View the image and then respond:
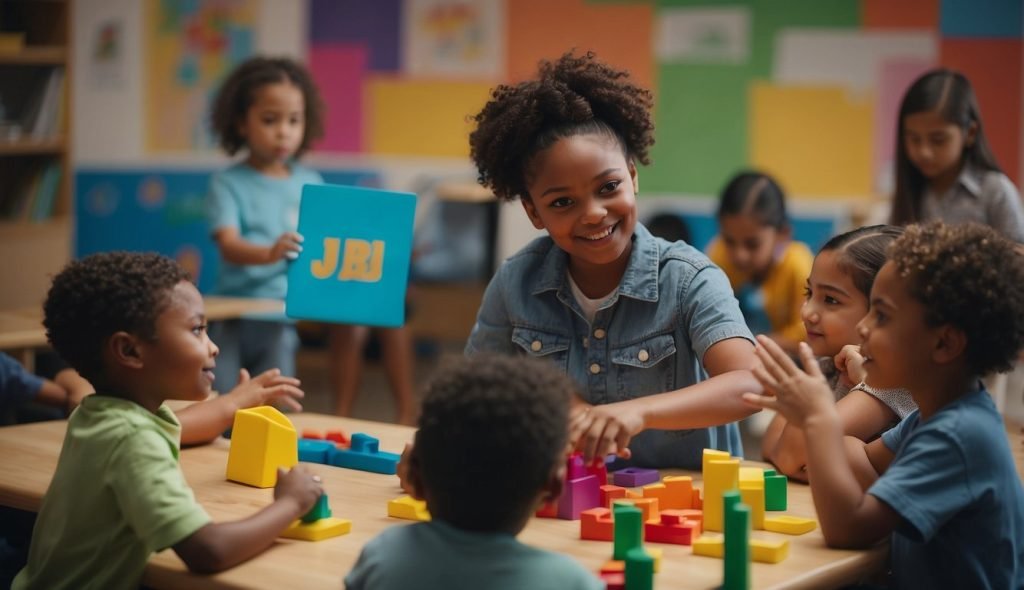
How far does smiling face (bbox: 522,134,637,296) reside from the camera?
2.44m

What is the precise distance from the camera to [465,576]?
1.58 m

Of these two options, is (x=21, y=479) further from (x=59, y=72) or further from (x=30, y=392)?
(x=59, y=72)

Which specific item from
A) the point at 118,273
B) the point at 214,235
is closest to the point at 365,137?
the point at 214,235

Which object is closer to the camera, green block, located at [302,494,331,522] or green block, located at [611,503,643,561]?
green block, located at [611,503,643,561]

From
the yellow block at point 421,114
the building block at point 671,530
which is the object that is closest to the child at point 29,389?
the building block at point 671,530

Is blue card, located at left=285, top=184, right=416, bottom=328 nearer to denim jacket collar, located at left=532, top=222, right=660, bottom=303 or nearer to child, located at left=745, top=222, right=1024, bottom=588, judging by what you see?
denim jacket collar, located at left=532, top=222, right=660, bottom=303

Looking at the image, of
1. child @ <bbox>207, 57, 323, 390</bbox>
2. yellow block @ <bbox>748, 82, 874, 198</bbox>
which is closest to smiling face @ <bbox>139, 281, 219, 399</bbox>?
child @ <bbox>207, 57, 323, 390</bbox>

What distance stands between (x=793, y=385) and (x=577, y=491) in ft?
1.29

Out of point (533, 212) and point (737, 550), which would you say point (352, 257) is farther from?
point (737, 550)

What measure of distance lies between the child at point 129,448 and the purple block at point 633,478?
58cm

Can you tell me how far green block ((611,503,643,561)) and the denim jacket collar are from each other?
2.39 feet

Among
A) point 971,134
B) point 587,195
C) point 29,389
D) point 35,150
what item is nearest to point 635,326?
point 587,195

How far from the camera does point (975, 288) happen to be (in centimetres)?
185

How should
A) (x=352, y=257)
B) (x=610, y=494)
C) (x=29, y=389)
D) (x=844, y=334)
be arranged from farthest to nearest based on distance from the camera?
(x=29, y=389), (x=352, y=257), (x=844, y=334), (x=610, y=494)
